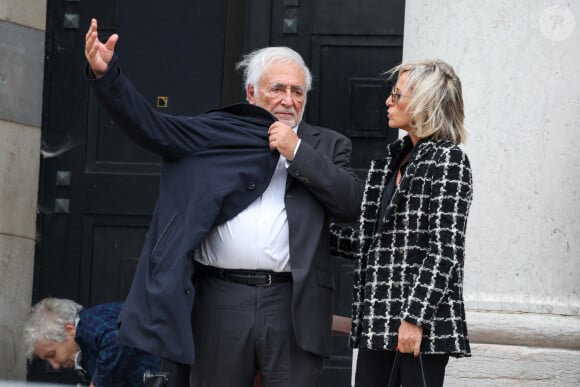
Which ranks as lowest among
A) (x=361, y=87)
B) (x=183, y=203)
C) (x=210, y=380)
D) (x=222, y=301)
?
(x=210, y=380)

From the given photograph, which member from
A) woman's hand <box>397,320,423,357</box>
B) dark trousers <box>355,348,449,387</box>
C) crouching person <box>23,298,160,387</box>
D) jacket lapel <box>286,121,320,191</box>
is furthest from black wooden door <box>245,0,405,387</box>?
woman's hand <box>397,320,423,357</box>

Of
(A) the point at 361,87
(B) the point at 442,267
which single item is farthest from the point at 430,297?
(A) the point at 361,87

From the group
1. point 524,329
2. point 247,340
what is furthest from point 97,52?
point 524,329

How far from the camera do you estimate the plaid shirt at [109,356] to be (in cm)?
565

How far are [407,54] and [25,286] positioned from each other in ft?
8.50

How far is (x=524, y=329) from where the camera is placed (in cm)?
575

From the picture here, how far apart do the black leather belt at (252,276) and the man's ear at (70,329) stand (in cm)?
156

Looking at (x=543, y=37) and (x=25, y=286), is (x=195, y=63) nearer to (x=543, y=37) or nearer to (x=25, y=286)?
(x=25, y=286)

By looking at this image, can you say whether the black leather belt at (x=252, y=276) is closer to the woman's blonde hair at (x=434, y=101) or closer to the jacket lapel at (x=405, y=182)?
the jacket lapel at (x=405, y=182)

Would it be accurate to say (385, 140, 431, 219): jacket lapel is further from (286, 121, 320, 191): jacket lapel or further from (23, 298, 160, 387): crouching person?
(23, 298, 160, 387): crouching person

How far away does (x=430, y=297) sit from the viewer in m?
4.27

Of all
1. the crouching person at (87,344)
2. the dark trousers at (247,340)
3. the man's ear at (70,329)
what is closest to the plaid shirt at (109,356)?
the crouching person at (87,344)

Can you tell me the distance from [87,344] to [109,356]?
0.65 feet

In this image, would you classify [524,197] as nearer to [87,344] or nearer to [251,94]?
[251,94]
